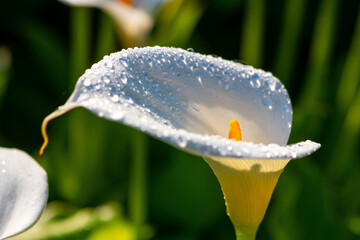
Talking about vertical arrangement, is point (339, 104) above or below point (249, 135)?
below

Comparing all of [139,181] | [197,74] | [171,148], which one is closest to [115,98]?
[197,74]

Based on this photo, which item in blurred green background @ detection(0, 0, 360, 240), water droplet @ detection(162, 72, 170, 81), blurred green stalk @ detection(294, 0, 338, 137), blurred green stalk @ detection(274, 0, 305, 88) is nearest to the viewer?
water droplet @ detection(162, 72, 170, 81)

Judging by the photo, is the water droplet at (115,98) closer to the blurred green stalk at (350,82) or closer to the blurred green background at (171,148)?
the blurred green background at (171,148)

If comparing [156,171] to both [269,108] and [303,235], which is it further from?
[269,108]

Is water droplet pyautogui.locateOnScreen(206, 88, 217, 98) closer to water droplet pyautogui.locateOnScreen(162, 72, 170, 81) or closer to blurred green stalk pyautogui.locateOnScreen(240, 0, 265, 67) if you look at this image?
water droplet pyautogui.locateOnScreen(162, 72, 170, 81)

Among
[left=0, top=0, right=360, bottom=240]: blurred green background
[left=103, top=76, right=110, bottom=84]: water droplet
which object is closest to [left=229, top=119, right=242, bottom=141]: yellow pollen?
[left=103, top=76, right=110, bottom=84]: water droplet

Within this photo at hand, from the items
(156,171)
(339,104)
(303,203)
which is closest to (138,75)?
(303,203)

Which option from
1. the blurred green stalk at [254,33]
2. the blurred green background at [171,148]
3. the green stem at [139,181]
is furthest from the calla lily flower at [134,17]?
the blurred green stalk at [254,33]
